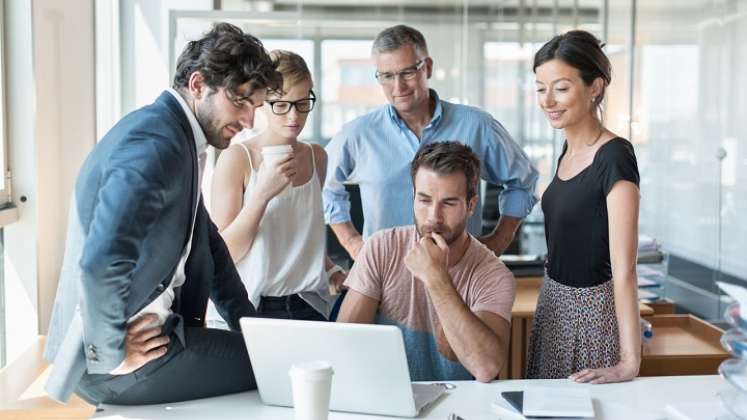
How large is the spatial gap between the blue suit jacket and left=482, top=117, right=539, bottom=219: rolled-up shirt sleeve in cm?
142

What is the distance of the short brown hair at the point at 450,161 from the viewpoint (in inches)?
89.8

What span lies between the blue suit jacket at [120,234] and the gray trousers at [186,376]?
0.29 ft

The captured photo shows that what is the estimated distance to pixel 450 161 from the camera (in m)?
2.29

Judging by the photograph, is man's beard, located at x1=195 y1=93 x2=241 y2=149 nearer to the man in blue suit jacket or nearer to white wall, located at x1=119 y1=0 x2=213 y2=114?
the man in blue suit jacket

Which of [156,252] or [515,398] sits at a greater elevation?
[156,252]

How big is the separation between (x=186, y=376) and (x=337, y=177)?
141 cm

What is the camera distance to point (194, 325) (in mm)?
1957

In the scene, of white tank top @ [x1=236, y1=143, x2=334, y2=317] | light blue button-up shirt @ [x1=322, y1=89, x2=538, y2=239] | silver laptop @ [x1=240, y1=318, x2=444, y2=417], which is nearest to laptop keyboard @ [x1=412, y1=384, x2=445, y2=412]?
silver laptop @ [x1=240, y1=318, x2=444, y2=417]

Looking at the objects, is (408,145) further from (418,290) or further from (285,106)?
(418,290)

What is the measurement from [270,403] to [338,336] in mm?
262

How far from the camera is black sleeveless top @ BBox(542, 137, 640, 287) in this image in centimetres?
215

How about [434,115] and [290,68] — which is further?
[434,115]

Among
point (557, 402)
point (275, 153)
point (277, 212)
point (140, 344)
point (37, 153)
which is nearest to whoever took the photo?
point (140, 344)

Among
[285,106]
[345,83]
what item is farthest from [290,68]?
[345,83]
